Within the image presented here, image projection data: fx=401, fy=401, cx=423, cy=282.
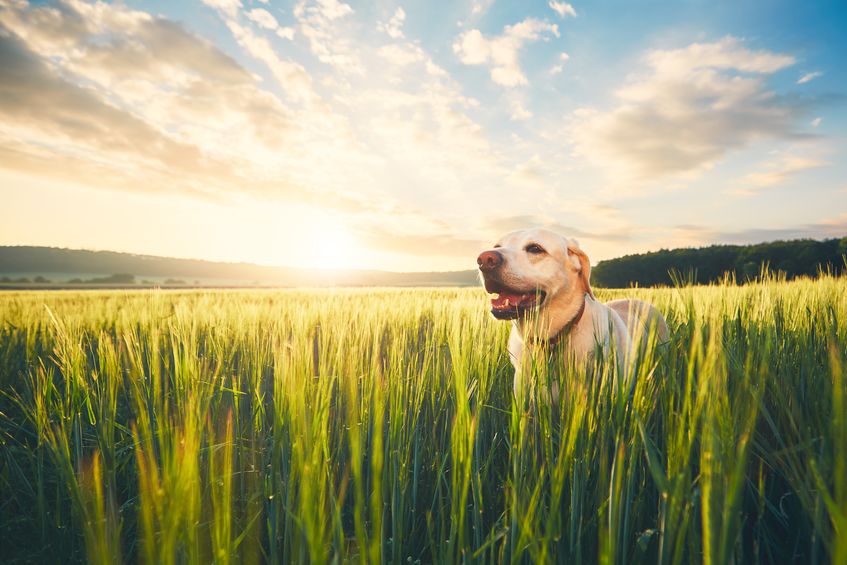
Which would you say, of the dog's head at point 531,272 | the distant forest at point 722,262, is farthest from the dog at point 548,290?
the distant forest at point 722,262

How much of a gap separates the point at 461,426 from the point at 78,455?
59.0 inches

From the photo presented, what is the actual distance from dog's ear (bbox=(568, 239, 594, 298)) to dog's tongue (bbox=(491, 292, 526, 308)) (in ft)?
1.50

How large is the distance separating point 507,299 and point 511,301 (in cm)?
3

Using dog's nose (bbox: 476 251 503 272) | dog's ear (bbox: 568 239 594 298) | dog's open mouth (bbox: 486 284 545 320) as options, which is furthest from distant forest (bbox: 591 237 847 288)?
dog's nose (bbox: 476 251 503 272)

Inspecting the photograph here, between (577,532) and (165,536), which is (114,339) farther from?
(577,532)

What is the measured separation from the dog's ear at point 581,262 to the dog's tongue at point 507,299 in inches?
18.0

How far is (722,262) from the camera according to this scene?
97.1ft

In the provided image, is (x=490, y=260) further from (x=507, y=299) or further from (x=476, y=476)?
(x=476, y=476)

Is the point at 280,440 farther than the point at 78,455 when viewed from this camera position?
No

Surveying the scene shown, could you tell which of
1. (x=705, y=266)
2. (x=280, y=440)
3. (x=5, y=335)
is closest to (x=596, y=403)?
(x=280, y=440)

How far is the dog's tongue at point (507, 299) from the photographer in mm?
2459

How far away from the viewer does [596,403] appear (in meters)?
1.30

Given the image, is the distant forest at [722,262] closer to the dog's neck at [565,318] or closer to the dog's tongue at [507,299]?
the dog's neck at [565,318]

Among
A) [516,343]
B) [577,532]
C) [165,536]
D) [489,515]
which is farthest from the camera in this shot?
[516,343]
